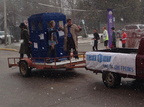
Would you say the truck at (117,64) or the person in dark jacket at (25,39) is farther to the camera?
the person in dark jacket at (25,39)

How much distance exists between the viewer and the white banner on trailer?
282 inches

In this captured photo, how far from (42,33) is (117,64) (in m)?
3.81

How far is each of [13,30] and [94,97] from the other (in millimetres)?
30525

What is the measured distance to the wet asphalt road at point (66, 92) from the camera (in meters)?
6.54

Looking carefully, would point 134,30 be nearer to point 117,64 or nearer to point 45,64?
point 45,64

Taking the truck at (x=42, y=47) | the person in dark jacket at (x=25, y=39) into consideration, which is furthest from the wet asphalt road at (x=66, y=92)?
the person in dark jacket at (x=25, y=39)

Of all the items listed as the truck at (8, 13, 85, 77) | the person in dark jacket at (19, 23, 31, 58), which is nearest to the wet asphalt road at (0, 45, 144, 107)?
the truck at (8, 13, 85, 77)

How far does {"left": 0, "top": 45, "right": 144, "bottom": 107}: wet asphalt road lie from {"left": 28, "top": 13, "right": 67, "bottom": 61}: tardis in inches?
38.7

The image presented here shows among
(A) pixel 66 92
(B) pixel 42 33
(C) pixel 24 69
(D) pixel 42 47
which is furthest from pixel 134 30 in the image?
(A) pixel 66 92

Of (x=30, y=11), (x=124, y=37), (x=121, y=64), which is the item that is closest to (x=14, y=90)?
(x=121, y=64)

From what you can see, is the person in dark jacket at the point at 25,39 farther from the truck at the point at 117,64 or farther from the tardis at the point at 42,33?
the truck at the point at 117,64

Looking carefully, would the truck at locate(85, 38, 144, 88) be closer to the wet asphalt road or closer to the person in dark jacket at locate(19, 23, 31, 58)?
the wet asphalt road

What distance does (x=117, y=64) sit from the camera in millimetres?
7520

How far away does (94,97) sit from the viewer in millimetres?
6961
